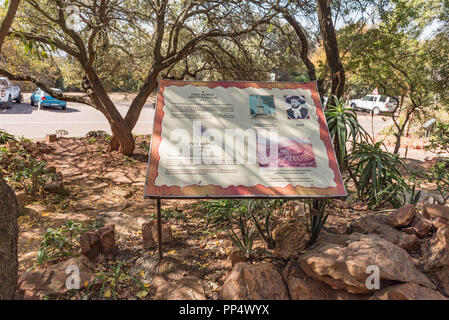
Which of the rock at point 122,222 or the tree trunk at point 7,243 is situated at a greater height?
the tree trunk at point 7,243

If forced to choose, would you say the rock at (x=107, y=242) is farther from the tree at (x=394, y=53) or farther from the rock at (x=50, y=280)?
the tree at (x=394, y=53)

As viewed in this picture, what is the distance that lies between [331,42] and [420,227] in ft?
8.52

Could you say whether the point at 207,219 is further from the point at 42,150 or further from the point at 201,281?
the point at 42,150

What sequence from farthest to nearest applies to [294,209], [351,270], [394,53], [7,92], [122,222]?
[7,92]
[394,53]
[122,222]
[294,209]
[351,270]

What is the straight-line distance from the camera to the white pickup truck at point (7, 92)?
502 inches

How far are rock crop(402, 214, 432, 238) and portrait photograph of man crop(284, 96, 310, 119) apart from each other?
1423 mm

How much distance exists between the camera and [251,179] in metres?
2.04

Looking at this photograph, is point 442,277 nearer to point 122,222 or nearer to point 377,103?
point 122,222

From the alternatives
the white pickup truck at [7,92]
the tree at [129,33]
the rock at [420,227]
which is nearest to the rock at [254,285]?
the rock at [420,227]

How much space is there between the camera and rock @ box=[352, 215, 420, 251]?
2.27m

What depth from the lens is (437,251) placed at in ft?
6.65

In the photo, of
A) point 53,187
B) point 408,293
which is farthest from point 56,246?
point 408,293

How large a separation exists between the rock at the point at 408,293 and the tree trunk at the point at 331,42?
8.25 ft

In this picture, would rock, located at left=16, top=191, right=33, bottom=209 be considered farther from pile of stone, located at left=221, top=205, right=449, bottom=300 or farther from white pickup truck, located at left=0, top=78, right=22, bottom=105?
white pickup truck, located at left=0, top=78, right=22, bottom=105
